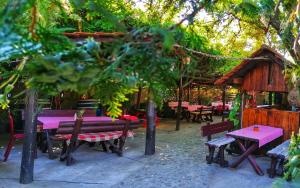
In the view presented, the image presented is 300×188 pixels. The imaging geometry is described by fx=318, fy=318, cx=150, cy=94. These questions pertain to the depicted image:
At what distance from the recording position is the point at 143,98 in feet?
18.0

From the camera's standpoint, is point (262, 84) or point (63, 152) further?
point (262, 84)

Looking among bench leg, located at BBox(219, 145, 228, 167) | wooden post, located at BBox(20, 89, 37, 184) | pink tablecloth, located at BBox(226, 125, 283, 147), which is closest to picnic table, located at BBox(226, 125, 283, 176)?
pink tablecloth, located at BBox(226, 125, 283, 147)

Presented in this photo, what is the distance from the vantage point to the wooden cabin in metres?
8.08

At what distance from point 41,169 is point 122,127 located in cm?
232

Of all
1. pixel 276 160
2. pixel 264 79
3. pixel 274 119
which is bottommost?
pixel 276 160

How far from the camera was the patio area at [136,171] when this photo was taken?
19.4 ft

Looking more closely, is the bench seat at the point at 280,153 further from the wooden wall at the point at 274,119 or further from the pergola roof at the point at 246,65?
the pergola roof at the point at 246,65

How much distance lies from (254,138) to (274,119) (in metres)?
1.98

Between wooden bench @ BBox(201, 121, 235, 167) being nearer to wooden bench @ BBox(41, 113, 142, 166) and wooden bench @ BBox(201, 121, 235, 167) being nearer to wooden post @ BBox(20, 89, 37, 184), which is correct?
wooden bench @ BBox(41, 113, 142, 166)

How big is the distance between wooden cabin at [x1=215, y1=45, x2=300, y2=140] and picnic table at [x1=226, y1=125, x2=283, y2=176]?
1.16 ft

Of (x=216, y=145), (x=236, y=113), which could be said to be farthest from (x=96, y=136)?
(x=236, y=113)

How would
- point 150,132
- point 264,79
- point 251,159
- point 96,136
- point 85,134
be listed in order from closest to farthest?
point 251,159, point 85,134, point 96,136, point 150,132, point 264,79

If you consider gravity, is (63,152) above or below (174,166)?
above

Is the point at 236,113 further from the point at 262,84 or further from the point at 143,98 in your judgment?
the point at 143,98
